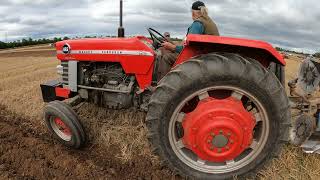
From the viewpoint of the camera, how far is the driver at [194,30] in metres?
4.51

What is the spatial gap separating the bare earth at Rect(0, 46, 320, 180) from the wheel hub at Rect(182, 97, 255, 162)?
39 cm

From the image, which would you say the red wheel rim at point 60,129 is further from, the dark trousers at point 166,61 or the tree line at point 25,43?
the tree line at point 25,43

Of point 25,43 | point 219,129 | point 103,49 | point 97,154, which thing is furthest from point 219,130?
point 25,43

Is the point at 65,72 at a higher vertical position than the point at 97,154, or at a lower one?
higher

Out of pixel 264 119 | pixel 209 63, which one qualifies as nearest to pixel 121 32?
pixel 209 63

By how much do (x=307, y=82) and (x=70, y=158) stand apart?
2942 mm

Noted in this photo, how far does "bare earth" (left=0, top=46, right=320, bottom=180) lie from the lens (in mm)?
4000

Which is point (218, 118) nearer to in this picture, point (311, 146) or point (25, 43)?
point (311, 146)

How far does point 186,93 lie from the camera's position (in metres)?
3.65

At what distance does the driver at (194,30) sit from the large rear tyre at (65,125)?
114cm

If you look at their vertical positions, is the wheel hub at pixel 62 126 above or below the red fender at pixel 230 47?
below

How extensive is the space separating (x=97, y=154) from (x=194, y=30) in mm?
1837

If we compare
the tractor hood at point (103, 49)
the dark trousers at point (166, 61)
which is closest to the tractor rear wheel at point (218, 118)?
the dark trousers at point (166, 61)

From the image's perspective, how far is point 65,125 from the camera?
482 cm
